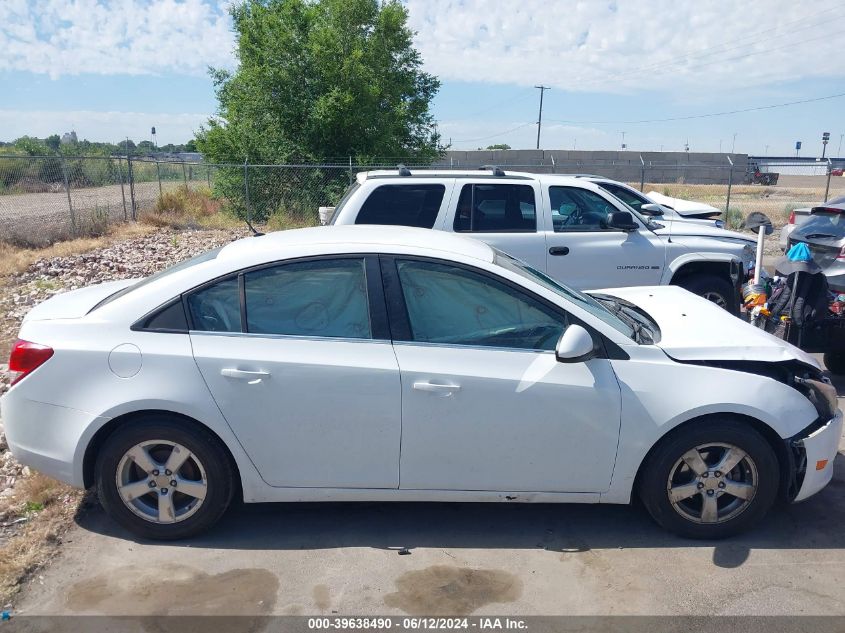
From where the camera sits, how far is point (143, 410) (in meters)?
3.84

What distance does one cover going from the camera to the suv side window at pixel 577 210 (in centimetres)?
812

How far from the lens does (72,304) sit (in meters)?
4.32

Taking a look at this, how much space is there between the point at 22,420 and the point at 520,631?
2.81 metres

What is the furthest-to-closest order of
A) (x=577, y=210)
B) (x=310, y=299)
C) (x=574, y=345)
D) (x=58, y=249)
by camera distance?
(x=58, y=249), (x=577, y=210), (x=310, y=299), (x=574, y=345)

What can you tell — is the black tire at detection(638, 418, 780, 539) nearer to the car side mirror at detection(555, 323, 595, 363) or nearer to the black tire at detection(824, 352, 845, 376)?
the car side mirror at detection(555, 323, 595, 363)

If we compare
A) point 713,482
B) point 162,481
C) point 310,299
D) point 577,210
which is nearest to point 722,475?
point 713,482

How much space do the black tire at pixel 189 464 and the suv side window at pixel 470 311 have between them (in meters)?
1.23

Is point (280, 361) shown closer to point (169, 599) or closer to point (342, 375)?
point (342, 375)

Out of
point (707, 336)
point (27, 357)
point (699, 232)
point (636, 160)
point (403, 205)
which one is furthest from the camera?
point (636, 160)

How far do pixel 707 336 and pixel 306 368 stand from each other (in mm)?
2259

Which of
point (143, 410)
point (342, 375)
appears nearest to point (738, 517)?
point (342, 375)

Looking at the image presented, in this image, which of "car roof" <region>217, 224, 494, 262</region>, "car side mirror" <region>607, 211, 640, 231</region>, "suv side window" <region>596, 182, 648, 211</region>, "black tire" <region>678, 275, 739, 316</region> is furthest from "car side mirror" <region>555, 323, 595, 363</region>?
"suv side window" <region>596, 182, 648, 211</region>

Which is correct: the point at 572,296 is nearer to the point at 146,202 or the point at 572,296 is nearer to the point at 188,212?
the point at 188,212

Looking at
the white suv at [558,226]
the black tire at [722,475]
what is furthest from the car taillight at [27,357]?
the white suv at [558,226]
